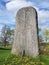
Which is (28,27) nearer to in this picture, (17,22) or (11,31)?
(17,22)

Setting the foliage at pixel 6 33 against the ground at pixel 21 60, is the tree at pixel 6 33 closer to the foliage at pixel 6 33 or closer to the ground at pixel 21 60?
the foliage at pixel 6 33

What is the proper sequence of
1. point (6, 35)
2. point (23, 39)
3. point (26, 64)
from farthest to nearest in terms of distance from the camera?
point (6, 35), point (23, 39), point (26, 64)

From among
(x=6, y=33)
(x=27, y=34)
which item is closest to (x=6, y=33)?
(x=6, y=33)

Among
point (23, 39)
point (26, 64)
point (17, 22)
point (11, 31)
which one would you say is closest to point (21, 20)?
point (17, 22)

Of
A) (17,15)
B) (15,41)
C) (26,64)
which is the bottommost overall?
(26,64)

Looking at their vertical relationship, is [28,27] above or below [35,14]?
below

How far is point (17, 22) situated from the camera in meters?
16.9

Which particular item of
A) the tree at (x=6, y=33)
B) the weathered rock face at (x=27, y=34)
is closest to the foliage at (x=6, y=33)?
the tree at (x=6, y=33)

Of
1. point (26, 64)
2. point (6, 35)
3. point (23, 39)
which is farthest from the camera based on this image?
point (6, 35)

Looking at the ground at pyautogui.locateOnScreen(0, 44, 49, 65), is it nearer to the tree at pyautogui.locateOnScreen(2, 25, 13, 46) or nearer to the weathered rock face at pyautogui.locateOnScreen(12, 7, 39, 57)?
the weathered rock face at pyautogui.locateOnScreen(12, 7, 39, 57)

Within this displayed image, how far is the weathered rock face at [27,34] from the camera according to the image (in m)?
16.2

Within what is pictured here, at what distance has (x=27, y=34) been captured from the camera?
16.4m

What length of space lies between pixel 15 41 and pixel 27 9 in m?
2.81

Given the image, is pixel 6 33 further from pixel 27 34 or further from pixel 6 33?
pixel 27 34
